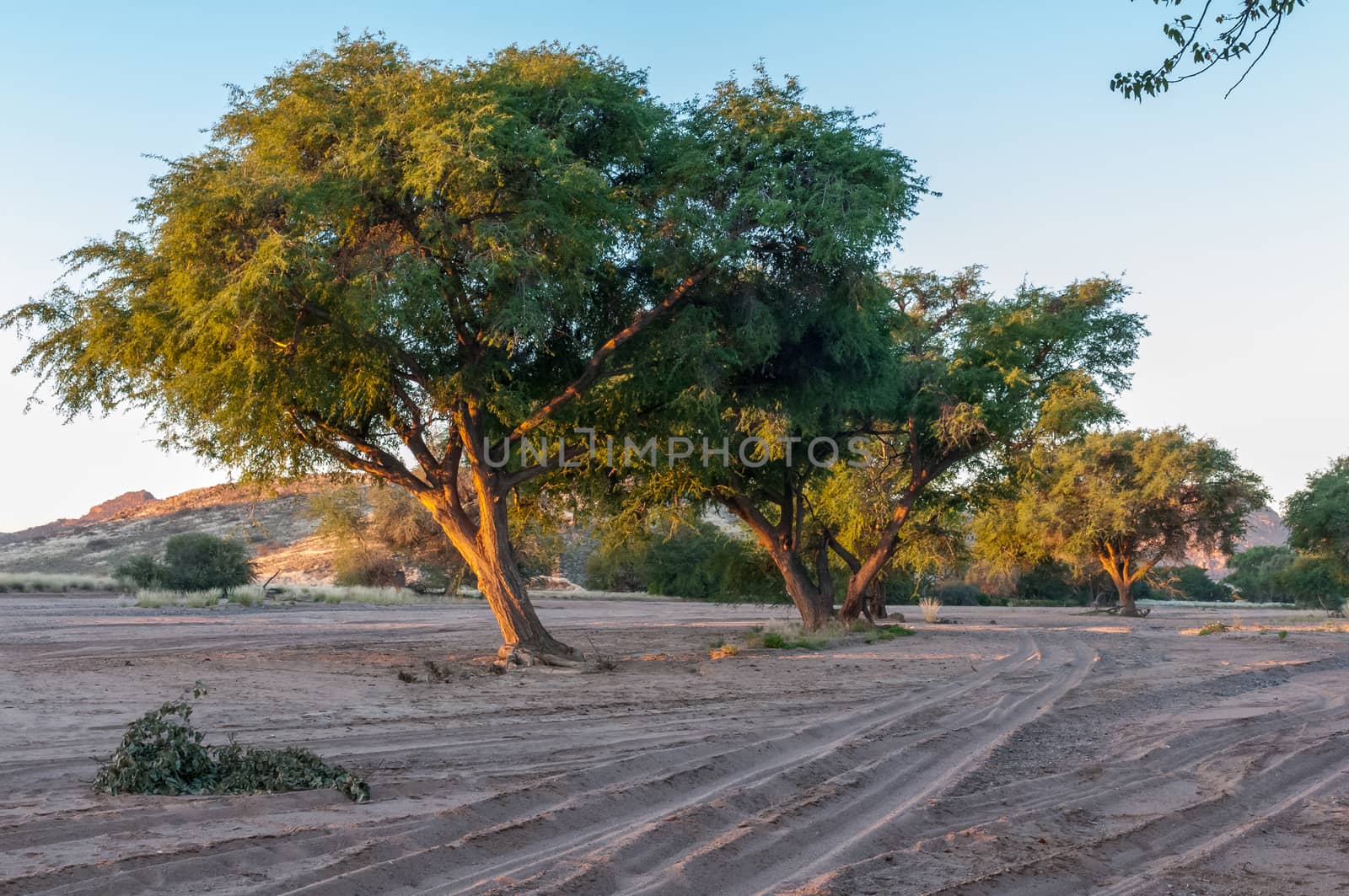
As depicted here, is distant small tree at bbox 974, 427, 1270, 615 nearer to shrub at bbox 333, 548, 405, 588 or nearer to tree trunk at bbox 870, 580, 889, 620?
tree trunk at bbox 870, 580, 889, 620

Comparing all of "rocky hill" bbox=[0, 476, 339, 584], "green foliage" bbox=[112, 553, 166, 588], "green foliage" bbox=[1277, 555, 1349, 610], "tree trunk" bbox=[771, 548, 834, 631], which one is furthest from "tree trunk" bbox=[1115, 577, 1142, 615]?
"rocky hill" bbox=[0, 476, 339, 584]

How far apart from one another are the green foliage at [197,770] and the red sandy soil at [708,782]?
205 millimetres

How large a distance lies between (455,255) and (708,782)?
29.9 ft

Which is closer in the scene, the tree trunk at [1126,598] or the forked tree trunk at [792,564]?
the forked tree trunk at [792,564]

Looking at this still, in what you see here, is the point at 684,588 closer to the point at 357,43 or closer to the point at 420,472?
the point at 420,472

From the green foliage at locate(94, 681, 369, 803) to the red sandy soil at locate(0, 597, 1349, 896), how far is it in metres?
0.20

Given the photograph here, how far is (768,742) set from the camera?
8.51 meters

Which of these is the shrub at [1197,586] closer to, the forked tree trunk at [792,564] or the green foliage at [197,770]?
the forked tree trunk at [792,564]

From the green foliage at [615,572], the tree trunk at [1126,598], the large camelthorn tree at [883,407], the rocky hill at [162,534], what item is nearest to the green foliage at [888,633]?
the large camelthorn tree at [883,407]

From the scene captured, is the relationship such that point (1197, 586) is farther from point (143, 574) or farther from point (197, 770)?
point (197, 770)

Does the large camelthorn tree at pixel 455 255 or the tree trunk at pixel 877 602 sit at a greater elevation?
the large camelthorn tree at pixel 455 255

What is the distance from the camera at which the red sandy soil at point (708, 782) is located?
4859mm

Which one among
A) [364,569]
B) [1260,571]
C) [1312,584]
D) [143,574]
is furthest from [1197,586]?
[143,574]

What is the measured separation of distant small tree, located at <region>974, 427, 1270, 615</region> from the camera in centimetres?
3947
